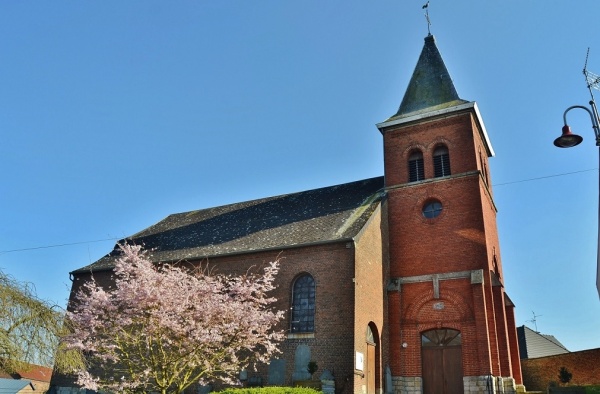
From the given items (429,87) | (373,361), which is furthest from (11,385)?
(429,87)

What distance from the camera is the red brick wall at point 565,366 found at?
24078 millimetres

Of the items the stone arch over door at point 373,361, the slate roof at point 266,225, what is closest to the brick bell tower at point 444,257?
the stone arch over door at point 373,361

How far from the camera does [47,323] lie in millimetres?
13156

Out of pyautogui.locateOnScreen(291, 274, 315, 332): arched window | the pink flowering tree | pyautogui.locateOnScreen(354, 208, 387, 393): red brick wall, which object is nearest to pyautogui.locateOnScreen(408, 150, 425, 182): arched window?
pyautogui.locateOnScreen(354, 208, 387, 393): red brick wall

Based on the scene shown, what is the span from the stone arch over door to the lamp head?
10568 mm

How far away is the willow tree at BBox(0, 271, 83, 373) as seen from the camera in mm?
12008

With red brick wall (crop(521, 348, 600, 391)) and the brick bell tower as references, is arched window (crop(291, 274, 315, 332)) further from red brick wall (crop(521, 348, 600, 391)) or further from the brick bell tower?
red brick wall (crop(521, 348, 600, 391))

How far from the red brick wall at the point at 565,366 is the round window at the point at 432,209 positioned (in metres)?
10.8

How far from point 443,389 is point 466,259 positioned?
526 centimetres

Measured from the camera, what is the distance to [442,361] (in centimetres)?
1955

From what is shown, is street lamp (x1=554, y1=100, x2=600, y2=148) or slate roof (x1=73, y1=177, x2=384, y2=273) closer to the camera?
street lamp (x1=554, y1=100, x2=600, y2=148)

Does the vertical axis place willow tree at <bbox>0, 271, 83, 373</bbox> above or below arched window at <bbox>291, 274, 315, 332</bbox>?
below

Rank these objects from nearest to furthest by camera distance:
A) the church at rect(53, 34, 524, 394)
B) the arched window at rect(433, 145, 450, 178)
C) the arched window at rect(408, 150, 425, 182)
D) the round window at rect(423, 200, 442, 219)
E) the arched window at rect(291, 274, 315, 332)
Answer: the church at rect(53, 34, 524, 394) → the arched window at rect(291, 274, 315, 332) → the round window at rect(423, 200, 442, 219) → the arched window at rect(433, 145, 450, 178) → the arched window at rect(408, 150, 425, 182)

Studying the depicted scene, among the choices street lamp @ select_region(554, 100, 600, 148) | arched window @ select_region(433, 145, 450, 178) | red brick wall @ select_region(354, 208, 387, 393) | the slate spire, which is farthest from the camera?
the slate spire
